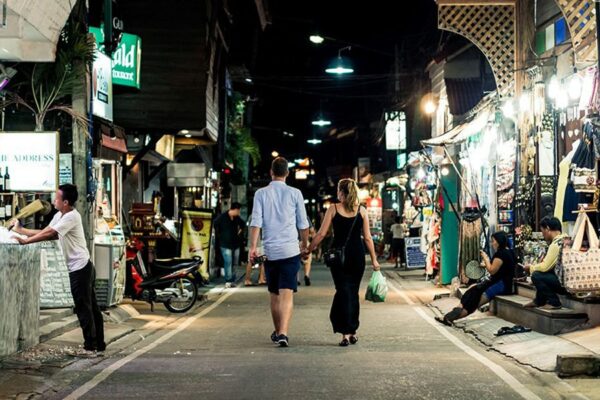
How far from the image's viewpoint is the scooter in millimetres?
16438

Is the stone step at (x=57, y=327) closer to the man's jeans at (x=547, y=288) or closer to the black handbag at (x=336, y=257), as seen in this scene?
the black handbag at (x=336, y=257)

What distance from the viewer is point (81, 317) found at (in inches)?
428

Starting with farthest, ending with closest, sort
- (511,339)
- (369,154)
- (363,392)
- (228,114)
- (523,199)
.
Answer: (369,154), (228,114), (523,199), (511,339), (363,392)

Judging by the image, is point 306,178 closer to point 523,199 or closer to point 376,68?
point 376,68

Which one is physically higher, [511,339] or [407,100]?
[407,100]

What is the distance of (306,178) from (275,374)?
77078 mm

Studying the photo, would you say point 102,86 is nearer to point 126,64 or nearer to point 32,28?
point 126,64

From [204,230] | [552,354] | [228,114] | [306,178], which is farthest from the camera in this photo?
[306,178]

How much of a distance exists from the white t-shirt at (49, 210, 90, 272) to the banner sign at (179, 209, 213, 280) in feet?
35.5

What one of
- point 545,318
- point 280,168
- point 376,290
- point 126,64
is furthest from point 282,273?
point 126,64

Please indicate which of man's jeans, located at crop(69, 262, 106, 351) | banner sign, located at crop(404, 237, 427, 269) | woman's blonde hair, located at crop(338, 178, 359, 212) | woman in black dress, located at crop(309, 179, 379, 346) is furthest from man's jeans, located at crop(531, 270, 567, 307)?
banner sign, located at crop(404, 237, 427, 269)

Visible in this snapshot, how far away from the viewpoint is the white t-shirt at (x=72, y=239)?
10594 mm

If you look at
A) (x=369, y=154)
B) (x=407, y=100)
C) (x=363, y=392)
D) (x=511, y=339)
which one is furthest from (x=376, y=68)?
(x=363, y=392)

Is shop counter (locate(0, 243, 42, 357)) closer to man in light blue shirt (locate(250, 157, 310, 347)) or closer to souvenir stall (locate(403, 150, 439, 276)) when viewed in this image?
man in light blue shirt (locate(250, 157, 310, 347))
